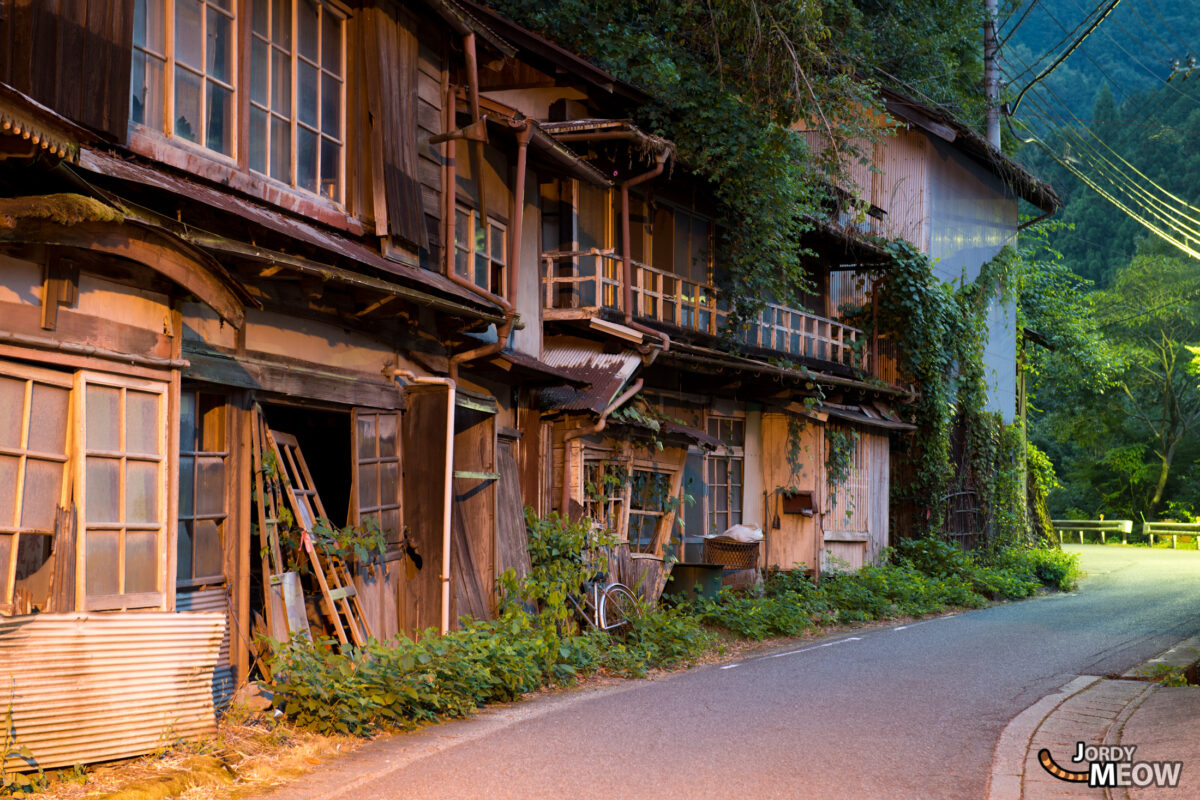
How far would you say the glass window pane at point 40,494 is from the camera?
21.3 feet

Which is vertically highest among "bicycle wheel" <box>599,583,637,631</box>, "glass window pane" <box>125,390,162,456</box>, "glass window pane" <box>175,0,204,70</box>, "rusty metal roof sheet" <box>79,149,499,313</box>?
"glass window pane" <box>175,0,204,70</box>

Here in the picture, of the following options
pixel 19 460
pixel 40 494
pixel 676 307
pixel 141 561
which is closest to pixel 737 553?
pixel 676 307

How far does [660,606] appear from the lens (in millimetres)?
15562

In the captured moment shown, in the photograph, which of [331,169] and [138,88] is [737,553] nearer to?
[331,169]

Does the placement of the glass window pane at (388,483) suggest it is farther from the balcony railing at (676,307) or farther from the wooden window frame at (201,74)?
the balcony railing at (676,307)

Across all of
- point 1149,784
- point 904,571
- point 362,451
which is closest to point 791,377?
point 904,571

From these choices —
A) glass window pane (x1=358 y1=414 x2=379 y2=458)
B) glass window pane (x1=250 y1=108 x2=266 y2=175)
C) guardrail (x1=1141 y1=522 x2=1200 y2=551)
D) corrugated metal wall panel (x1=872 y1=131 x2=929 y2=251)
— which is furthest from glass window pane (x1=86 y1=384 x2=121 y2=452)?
guardrail (x1=1141 y1=522 x2=1200 y2=551)

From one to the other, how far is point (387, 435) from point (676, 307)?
857 cm

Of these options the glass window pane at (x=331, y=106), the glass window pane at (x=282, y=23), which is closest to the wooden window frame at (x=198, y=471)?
the glass window pane at (x=331, y=106)

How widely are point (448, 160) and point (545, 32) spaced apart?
7.68 metres

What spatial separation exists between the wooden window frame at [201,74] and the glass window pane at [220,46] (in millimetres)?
11

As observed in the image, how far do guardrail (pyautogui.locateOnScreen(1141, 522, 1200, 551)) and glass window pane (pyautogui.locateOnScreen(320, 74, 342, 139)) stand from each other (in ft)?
128

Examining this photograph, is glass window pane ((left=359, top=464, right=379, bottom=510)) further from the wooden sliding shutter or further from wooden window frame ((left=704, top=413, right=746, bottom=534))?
wooden window frame ((left=704, top=413, right=746, bottom=534))

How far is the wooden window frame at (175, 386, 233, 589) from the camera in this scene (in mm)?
7906
